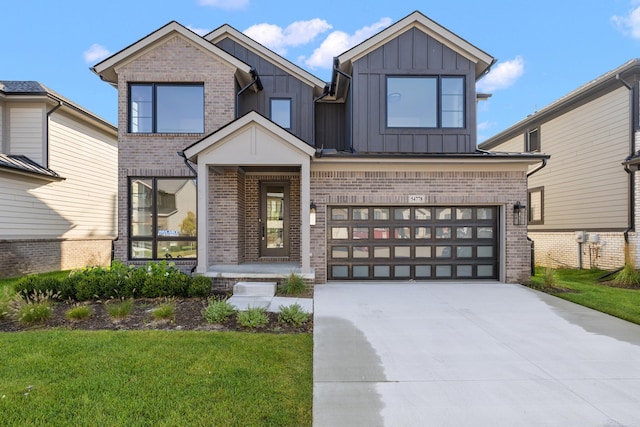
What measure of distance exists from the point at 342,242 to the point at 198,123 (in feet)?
17.7

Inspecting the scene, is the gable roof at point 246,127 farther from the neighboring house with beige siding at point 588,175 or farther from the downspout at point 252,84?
the neighboring house with beige siding at point 588,175

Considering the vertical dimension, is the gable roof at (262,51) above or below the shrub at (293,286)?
above

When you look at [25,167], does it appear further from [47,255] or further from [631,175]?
[631,175]

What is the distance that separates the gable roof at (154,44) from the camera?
9469 mm

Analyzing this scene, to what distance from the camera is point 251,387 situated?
357 centimetres

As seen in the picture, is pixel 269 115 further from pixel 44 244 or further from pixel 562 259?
pixel 562 259

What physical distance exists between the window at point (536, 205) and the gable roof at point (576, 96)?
310 centimetres

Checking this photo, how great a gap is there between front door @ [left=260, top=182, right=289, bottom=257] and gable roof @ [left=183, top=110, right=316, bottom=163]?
2.50 m

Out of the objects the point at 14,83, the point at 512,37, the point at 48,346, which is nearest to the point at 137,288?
the point at 48,346

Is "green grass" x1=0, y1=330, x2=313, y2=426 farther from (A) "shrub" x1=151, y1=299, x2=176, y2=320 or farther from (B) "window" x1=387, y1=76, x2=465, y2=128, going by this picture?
(B) "window" x1=387, y1=76, x2=465, y2=128

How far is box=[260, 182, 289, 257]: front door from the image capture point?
10758mm

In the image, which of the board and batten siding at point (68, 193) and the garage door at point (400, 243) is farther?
the board and batten siding at point (68, 193)

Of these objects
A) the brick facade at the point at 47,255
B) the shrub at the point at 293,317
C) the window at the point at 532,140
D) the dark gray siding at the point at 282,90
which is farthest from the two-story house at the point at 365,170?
the window at the point at 532,140

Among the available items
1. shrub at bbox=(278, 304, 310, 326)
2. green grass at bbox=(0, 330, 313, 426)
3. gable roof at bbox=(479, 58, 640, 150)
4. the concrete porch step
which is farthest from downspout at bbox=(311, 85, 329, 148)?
gable roof at bbox=(479, 58, 640, 150)
